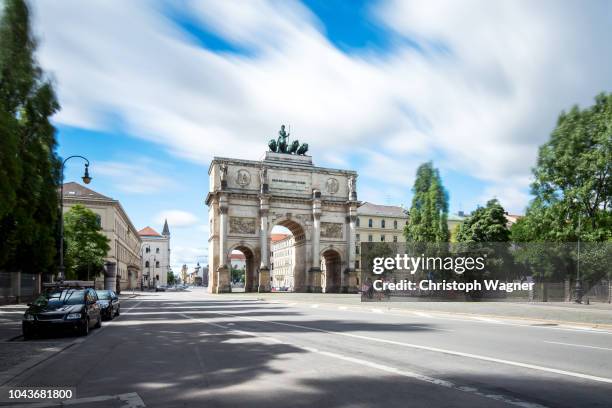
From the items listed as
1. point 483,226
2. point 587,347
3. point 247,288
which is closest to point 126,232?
point 247,288

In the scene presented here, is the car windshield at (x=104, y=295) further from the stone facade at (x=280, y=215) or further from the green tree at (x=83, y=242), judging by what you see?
the stone facade at (x=280, y=215)

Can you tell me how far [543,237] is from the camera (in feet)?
147

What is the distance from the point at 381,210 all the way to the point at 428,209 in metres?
48.6

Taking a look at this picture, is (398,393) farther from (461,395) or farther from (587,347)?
(587,347)

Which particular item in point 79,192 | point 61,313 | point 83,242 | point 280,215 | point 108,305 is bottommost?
point 108,305

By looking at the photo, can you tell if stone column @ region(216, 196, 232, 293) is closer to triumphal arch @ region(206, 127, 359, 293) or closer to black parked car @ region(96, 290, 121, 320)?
triumphal arch @ region(206, 127, 359, 293)

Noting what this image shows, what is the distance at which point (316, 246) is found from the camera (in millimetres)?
73188

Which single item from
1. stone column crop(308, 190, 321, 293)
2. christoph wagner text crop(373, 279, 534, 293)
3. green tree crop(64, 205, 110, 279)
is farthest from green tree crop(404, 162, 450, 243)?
green tree crop(64, 205, 110, 279)

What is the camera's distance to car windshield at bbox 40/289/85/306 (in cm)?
1634

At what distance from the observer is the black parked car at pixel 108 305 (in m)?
22.5

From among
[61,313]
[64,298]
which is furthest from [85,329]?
[64,298]

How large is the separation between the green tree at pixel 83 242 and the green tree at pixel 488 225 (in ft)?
116

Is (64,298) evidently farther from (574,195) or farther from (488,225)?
(488,225)

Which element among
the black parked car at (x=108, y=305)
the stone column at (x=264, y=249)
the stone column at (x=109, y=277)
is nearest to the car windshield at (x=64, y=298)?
the black parked car at (x=108, y=305)
